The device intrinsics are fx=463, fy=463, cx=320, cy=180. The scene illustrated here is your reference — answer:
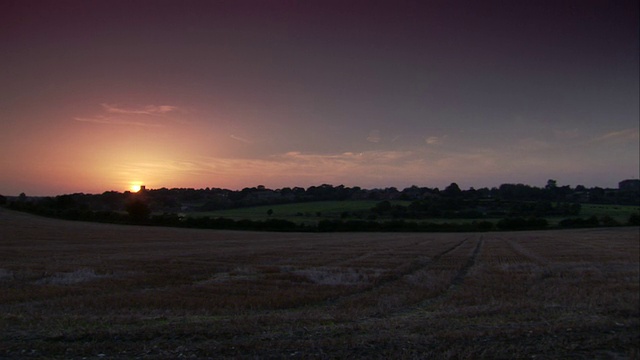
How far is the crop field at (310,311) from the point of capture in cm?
907

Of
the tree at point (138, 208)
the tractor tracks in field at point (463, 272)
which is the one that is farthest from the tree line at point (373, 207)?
the tractor tracks in field at point (463, 272)

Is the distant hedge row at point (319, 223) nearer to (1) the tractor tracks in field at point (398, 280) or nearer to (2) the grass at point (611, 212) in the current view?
(2) the grass at point (611, 212)

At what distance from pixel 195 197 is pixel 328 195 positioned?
3877cm

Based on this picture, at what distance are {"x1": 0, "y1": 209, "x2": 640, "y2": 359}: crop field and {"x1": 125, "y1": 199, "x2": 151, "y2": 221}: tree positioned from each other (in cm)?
6290

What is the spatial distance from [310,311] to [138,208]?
80541 mm

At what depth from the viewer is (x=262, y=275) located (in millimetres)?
20906

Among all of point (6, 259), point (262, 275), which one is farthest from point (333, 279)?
point (6, 259)

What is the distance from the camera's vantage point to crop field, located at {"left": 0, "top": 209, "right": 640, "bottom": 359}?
29.8 ft

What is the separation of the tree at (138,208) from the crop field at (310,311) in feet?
206

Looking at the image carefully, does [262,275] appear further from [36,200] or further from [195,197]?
[195,197]

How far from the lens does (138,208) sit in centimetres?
8625

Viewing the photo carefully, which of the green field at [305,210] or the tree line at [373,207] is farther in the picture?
the green field at [305,210]

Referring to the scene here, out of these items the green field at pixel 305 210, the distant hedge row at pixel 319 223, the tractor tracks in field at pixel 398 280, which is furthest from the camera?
the green field at pixel 305 210

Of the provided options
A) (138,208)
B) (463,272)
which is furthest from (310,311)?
(138,208)
